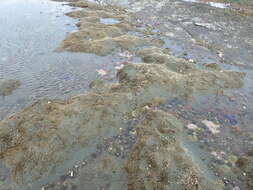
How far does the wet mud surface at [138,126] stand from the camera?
13.4 m

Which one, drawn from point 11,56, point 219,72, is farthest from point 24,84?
point 219,72

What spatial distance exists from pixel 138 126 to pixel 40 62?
19.7m

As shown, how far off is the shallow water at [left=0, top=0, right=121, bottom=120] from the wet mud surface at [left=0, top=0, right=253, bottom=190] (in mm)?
404

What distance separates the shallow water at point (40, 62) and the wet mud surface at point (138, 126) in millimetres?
404

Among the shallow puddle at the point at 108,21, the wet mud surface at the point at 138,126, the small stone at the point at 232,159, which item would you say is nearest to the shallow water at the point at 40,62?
the wet mud surface at the point at 138,126

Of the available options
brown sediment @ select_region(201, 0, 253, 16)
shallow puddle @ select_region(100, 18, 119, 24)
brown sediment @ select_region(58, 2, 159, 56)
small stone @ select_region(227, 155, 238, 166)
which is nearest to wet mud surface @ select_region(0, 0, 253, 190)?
small stone @ select_region(227, 155, 238, 166)

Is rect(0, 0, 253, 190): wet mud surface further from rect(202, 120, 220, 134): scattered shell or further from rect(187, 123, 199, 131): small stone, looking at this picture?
rect(187, 123, 199, 131): small stone

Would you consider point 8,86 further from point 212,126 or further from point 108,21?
point 108,21

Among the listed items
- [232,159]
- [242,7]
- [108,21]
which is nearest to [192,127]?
[232,159]

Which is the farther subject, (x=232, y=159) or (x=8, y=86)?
(x=8, y=86)

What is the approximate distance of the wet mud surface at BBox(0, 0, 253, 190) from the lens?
13367 millimetres

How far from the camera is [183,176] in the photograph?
1312cm

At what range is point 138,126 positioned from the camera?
1722 cm

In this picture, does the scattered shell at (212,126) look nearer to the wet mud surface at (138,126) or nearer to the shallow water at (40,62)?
the wet mud surface at (138,126)
